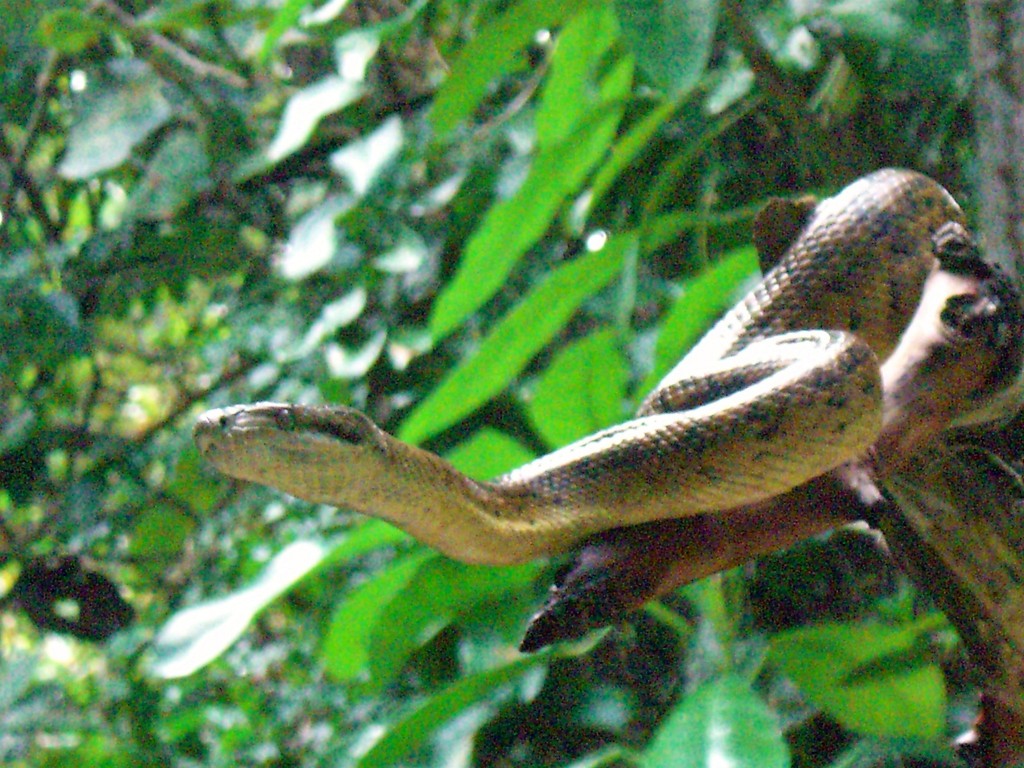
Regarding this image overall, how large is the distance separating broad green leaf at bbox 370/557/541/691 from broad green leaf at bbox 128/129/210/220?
1.15 m

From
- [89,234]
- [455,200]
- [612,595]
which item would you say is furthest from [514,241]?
[89,234]

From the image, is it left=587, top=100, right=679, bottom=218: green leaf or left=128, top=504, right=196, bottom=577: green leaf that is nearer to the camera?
left=587, top=100, right=679, bottom=218: green leaf

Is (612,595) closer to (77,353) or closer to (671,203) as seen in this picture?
(671,203)

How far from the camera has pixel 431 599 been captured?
1.82 m

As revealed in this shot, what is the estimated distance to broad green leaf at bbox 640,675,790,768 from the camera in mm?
1335

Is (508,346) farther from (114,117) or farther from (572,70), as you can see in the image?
(114,117)

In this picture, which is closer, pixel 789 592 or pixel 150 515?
pixel 789 592

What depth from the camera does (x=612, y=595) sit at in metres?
0.89

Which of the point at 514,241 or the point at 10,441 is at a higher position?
the point at 514,241

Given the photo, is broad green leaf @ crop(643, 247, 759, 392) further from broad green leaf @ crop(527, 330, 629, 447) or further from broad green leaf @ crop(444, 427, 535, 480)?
broad green leaf @ crop(444, 427, 535, 480)

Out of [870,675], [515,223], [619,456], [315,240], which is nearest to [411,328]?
[315,240]

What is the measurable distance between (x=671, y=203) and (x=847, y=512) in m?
1.53

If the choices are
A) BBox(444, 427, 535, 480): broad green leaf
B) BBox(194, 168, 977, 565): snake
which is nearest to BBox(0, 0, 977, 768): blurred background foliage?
BBox(444, 427, 535, 480): broad green leaf

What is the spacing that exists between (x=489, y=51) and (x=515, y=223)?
0.29 meters
